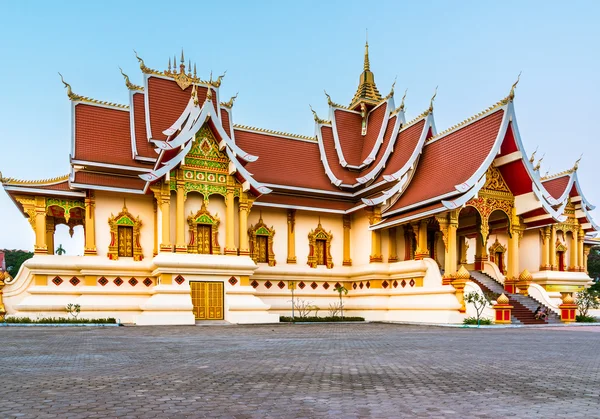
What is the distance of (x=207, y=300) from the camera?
1895cm

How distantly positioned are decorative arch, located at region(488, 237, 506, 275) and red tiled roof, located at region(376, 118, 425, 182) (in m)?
6.34

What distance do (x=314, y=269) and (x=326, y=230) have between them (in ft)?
5.93

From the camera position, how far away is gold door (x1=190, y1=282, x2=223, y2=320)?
739 inches

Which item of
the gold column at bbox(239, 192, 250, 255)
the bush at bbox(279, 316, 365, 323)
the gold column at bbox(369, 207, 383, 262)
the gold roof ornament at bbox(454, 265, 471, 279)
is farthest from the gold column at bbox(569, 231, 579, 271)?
the gold column at bbox(239, 192, 250, 255)

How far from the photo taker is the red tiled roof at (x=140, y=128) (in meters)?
20.5

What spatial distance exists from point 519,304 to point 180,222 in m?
12.1

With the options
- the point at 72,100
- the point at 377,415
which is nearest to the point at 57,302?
the point at 72,100

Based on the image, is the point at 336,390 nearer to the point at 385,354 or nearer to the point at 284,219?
A: the point at 385,354

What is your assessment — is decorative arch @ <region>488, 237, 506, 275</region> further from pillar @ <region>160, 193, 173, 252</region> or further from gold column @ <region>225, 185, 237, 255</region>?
pillar @ <region>160, 193, 173, 252</region>

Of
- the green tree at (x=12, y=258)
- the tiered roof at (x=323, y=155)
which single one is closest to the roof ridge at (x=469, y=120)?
the tiered roof at (x=323, y=155)

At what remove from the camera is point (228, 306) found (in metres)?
18.7

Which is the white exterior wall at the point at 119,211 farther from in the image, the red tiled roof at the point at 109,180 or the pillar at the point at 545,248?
the pillar at the point at 545,248

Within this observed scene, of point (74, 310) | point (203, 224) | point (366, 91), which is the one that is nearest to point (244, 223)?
point (203, 224)

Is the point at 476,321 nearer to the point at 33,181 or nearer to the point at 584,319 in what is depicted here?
the point at 584,319
